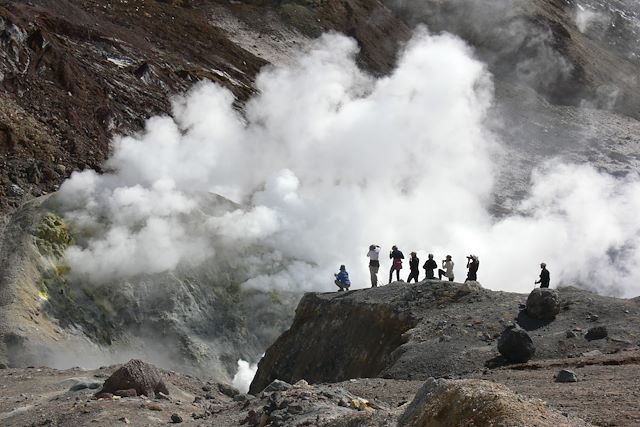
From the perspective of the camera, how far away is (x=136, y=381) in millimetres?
11055

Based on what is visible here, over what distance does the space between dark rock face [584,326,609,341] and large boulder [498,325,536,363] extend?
0.94 meters

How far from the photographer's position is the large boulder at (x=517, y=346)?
10180 mm

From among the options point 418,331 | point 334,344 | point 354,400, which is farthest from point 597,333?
point 334,344

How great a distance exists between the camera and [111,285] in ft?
73.8

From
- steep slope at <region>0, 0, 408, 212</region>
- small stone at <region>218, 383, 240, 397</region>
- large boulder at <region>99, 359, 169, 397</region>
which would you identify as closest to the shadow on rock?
large boulder at <region>99, 359, 169, 397</region>

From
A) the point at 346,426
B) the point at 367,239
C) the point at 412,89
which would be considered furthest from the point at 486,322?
the point at 412,89

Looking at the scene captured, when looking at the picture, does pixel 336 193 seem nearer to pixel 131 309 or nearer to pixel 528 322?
pixel 131 309

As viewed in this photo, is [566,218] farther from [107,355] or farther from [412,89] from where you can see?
[107,355]

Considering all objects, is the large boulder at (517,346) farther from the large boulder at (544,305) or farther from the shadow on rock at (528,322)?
the large boulder at (544,305)

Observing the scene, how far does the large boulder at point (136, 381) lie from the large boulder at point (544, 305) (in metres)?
5.63

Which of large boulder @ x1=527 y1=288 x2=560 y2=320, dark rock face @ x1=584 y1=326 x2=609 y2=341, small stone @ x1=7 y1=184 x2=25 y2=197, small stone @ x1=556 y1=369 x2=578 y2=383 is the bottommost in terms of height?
small stone @ x1=556 y1=369 x2=578 y2=383

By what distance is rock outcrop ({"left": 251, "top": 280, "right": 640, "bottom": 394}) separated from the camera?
10.8m

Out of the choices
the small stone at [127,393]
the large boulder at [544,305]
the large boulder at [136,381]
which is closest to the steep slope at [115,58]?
the large boulder at [136,381]

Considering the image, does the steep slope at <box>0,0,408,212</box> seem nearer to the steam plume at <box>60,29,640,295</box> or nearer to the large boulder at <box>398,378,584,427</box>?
the steam plume at <box>60,29,640,295</box>
